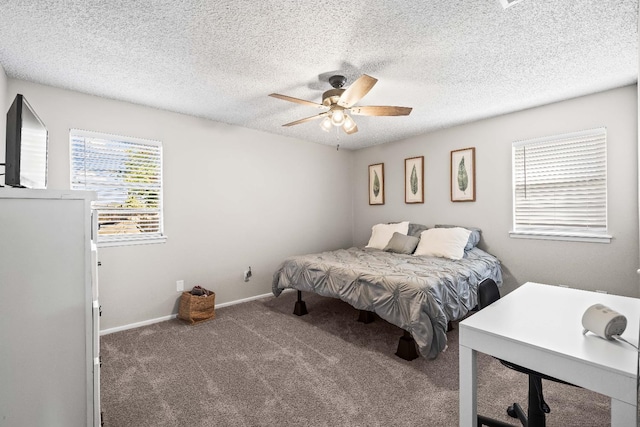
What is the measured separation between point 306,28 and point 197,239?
269 centimetres

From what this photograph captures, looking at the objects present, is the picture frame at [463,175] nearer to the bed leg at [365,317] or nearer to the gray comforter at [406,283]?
the gray comforter at [406,283]

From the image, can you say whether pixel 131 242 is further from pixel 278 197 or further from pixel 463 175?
pixel 463 175

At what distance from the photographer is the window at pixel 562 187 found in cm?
302

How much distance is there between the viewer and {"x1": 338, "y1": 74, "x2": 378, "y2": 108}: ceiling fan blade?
202 cm

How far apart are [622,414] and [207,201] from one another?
371 centimetres

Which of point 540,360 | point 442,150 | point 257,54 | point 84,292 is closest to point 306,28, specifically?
point 257,54

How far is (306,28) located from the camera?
73.2 inches

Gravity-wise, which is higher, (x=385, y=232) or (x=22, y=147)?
(x=22, y=147)

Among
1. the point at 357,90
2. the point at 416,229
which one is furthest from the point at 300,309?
the point at 357,90

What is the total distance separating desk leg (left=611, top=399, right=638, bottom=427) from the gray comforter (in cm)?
133

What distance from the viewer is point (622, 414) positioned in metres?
0.89

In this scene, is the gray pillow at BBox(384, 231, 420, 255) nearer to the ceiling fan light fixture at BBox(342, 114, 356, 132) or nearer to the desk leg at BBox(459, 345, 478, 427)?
the ceiling fan light fixture at BBox(342, 114, 356, 132)

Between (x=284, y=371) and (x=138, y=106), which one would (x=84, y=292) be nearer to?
(x=284, y=371)

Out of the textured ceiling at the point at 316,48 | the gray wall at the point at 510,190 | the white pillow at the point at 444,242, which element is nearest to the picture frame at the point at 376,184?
the gray wall at the point at 510,190
